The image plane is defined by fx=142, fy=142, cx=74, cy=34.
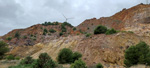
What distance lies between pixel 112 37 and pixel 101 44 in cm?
399

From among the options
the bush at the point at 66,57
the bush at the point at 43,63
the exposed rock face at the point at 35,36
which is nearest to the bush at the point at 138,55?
the bush at the point at 43,63

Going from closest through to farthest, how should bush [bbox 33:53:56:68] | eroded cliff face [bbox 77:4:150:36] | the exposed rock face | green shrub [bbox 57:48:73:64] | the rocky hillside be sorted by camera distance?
bush [bbox 33:53:56:68] → green shrub [bbox 57:48:73:64] → the rocky hillside → eroded cliff face [bbox 77:4:150:36] → the exposed rock face

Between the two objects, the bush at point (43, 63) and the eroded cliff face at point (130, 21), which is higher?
the eroded cliff face at point (130, 21)

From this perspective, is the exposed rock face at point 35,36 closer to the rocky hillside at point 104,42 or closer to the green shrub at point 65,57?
the rocky hillside at point 104,42

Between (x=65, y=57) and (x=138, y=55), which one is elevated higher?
(x=138, y=55)

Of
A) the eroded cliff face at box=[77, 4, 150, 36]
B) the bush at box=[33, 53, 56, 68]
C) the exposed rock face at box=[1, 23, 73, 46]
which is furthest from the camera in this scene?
the exposed rock face at box=[1, 23, 73, 46]

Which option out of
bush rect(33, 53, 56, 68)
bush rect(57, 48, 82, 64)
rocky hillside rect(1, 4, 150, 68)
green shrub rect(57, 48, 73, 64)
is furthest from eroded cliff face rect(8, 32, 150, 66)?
bush rect(33, 53, 56, 68)

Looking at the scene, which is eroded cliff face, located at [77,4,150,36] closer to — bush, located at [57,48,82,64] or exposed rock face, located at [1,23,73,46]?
exposed rock face, located at [1,23,73,46]

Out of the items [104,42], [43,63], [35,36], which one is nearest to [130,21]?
[104,42]

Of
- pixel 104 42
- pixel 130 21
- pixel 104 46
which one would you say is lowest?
pixel 104 46

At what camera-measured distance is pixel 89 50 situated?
34781mm

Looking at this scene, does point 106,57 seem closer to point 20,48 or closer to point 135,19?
point 135,19

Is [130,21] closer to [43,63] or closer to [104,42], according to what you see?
[104,42]

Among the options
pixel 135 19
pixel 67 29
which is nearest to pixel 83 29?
pixel 67 29
